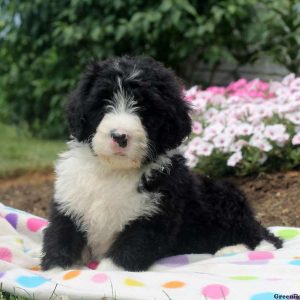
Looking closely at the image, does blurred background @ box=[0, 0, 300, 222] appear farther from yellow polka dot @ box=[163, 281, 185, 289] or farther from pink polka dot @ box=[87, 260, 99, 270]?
yellow polka dot @ box=[163, 281, 185, 289]

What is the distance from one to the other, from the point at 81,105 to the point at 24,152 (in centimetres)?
623

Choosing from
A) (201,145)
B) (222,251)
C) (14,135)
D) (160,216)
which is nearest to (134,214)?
(160,216)

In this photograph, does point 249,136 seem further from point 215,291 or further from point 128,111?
point 215,291

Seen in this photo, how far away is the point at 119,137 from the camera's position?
3.40 m

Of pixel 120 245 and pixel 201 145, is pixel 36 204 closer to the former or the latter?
pixel 201 145

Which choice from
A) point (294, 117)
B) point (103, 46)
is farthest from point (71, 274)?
point (103, 46)

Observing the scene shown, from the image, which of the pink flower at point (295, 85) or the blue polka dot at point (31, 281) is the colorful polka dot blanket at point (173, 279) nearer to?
the blue polka dot at point (31, 281)

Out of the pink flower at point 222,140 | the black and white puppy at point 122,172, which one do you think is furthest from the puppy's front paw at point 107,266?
the pink flower at point 222,140

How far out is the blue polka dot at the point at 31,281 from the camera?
3.44 m

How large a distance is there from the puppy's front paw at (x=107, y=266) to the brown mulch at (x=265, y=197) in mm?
1184

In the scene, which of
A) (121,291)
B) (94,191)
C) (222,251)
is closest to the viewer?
(121,291)

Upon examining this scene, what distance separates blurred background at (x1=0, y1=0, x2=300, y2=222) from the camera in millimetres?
8789

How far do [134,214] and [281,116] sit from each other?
3.01 m

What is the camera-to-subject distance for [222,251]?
419cm
